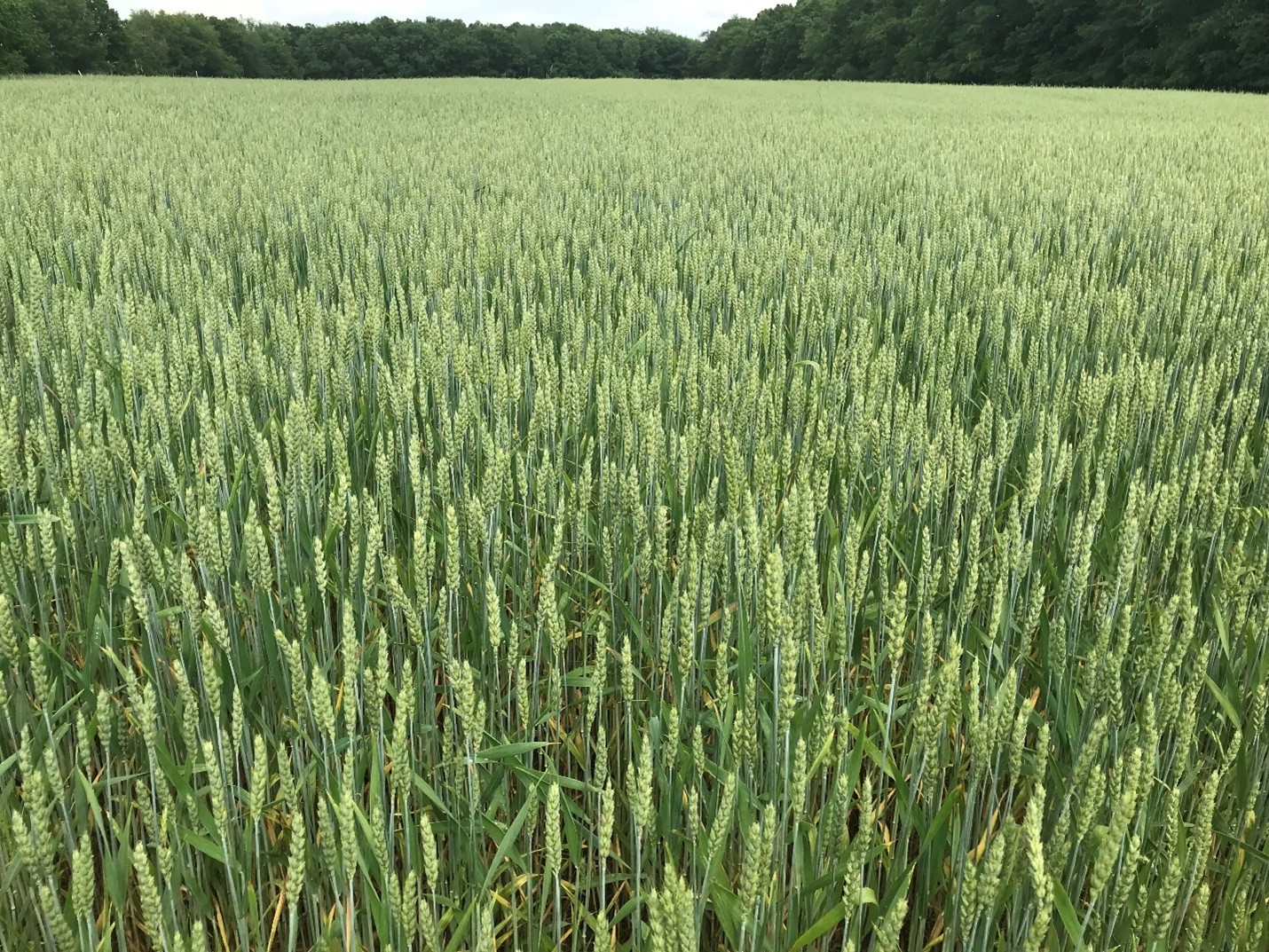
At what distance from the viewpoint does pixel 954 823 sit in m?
1.11

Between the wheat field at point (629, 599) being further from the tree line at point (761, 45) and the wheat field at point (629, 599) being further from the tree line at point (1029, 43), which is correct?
the tree line at point (761, 45)

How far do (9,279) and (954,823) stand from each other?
3597 millimetres

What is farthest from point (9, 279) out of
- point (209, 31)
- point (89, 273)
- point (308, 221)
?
point (209, 31)

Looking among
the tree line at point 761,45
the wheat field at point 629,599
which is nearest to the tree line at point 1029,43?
the tree line at point 761,45

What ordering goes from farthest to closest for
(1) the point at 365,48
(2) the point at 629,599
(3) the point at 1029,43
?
(1) the point at 365,48, (3) the point at 1029,43, (2) the point at 629,599

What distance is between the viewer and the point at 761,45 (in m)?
52.7

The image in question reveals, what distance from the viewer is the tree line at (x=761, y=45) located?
27.8 m

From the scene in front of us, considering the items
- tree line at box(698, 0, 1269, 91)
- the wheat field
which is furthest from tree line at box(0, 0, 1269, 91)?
the wheat field

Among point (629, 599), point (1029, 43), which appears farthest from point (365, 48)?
point (629, 599)

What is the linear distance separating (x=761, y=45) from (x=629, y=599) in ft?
188

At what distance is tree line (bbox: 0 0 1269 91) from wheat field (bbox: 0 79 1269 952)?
3008 centimetres

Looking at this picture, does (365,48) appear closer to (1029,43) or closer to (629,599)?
(1029,43)

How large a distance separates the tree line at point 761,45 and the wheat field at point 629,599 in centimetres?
3008

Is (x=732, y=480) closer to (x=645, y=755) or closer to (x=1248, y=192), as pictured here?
(x=645, y=755)
